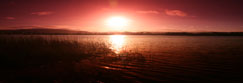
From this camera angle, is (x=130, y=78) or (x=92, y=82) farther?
(x=130, y=78)

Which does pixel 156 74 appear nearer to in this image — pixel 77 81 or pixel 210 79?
pixel 210 79

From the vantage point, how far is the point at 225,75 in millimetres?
7699

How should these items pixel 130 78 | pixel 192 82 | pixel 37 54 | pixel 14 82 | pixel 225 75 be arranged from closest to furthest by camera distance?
pixel 14 82, pixel 192 82, pixel 130 78, pixel 225 75, pixel 37 54

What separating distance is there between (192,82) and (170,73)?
1.49m

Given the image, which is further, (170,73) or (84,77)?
(170,73)

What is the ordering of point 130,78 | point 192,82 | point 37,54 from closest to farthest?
point 192,82 < point 130,78 < point 37,54

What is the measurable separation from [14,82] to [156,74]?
693 cm

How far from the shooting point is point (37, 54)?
12.6 metres

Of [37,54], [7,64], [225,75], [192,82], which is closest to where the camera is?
[192,82]

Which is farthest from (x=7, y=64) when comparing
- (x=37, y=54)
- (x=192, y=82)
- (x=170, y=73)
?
(x=192, y=82)

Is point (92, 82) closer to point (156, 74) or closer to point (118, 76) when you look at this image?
point (118, 76)

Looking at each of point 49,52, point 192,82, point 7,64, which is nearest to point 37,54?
point 49,52

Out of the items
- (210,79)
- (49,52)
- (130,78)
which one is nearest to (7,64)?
(49,52)

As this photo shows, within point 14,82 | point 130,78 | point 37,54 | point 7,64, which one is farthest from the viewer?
point 37,54
